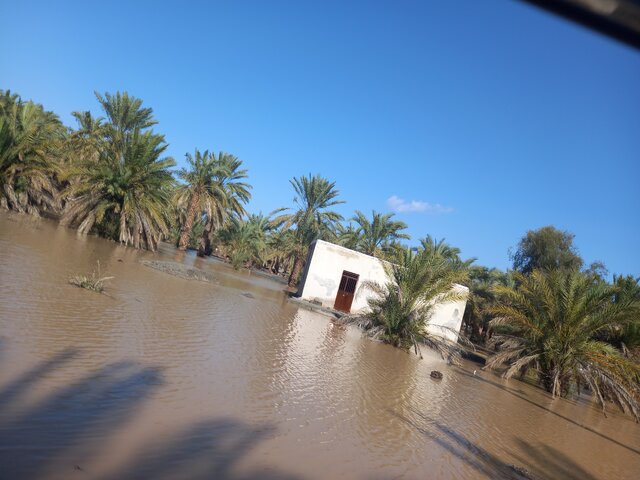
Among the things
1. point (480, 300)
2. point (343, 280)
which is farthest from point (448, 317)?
point (343, 280)

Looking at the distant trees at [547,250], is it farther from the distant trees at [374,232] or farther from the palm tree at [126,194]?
the palm tree at [126,194]

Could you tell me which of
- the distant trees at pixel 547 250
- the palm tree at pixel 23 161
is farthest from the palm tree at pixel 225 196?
the distant trees at pixel 547 250

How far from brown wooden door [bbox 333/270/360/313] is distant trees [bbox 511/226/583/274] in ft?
63.6

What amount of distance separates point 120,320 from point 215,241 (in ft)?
144

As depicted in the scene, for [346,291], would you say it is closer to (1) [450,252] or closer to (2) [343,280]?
(2) [343,280]

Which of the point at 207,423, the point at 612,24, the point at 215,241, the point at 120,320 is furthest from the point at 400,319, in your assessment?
the point at 215,241

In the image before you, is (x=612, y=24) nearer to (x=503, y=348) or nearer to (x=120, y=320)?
(x=120, y=320)

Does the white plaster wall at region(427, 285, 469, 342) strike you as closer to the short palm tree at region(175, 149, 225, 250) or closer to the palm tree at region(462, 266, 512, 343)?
the palm tree at region(462, 266, 512, 343)

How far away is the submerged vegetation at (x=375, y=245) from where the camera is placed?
11.1m

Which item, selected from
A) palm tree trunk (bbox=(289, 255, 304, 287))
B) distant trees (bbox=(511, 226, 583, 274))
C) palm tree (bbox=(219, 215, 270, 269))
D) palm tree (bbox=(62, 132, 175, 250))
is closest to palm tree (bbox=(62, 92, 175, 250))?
palm tree (bbox=(62, 132, 175, 250))

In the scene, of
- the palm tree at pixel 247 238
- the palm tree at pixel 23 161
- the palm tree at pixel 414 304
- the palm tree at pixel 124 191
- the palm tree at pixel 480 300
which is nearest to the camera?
the palm tree at pixel 414 304

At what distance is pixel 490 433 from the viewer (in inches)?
233

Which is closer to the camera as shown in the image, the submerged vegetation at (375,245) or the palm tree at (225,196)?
the submerged vegetation at (375,245)

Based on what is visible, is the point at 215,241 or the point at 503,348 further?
the point at 215,241
